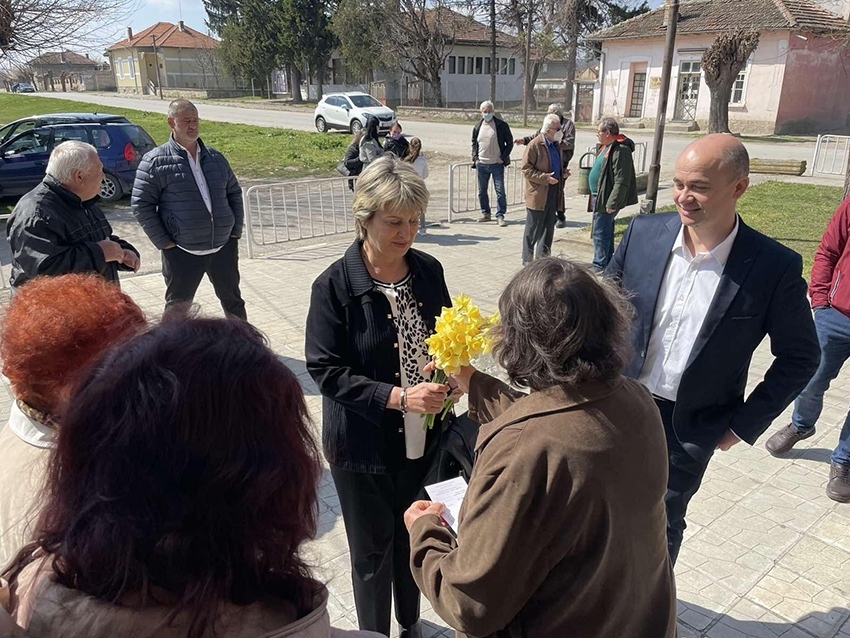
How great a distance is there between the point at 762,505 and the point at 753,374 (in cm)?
202

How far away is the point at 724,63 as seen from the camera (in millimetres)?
25391

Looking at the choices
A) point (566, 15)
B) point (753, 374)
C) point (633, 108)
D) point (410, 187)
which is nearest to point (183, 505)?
point (410, 187)

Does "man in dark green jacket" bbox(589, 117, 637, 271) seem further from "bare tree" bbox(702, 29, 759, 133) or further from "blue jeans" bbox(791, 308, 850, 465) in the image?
"bare tree" bbox(702, 29, 759, 133)

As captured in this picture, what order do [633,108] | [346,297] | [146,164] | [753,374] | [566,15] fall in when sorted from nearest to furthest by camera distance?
[346,297] → [146,164] → [753,374] → [633,108] → [566,15]

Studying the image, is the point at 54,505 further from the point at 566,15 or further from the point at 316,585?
the point at 566,15

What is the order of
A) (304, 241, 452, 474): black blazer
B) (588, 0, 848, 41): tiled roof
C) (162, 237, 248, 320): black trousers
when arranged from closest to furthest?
(304, 241, 452, 474): black blazer → (162, 237, 248, 320): black trousers → (588, 0, 848, 41): tiled roof

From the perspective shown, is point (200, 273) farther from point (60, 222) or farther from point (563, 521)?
point (563, 521)

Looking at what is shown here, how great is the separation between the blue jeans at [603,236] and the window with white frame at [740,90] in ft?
83.6

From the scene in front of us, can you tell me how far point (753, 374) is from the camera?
17.8ft

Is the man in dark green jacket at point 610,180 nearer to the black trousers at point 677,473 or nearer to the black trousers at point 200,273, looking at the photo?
the black trousers at point 200,273

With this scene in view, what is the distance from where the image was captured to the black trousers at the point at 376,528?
2.40 metres

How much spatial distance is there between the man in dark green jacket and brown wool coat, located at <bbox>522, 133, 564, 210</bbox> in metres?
0.60

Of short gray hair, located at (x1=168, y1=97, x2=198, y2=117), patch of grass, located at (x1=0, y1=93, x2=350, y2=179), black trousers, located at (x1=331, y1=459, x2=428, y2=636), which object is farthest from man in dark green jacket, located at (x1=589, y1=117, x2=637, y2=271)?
patch of grass, located at (x1=0, y1=93, x2=350, y2=179)

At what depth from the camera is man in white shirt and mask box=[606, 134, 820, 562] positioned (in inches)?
94.4
